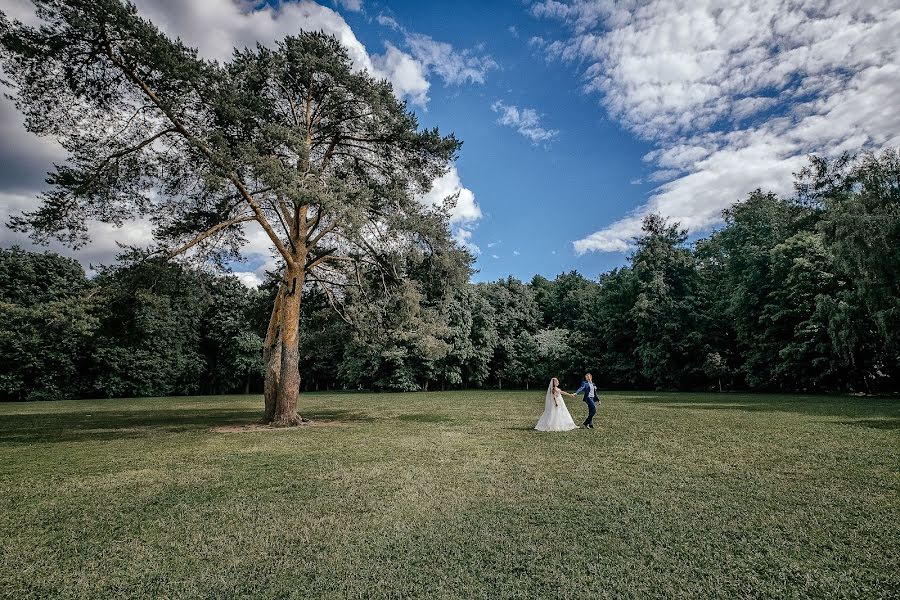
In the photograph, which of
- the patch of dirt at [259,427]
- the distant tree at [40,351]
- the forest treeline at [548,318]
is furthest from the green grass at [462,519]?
the distant tree at [40,351]

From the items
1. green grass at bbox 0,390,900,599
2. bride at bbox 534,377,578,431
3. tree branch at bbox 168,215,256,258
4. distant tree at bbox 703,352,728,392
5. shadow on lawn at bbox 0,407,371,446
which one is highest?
tree branch at bbox 168,215,256,258

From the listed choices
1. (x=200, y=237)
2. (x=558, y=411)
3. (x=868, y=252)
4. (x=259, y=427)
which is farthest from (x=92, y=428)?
(x=868, y=252)

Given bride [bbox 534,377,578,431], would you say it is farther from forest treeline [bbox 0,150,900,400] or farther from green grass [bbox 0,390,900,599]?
forest treeline [bbox 0,150,900,400]

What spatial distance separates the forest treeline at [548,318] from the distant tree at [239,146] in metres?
1.86

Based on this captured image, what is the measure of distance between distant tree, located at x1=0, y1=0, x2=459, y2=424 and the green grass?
23.5ft

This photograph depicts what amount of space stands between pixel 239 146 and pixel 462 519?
507 inches

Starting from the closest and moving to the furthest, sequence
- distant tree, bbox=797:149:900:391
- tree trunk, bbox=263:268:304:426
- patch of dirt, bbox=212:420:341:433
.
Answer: patch of dirt, bbox=212:420:341:433, tree trunk, bbox=263:268:304:426, distant tree, bbox=797:149:900:391

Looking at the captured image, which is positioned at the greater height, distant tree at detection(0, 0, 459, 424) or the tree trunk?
distant tree at detection(0, 0, 459, 424)

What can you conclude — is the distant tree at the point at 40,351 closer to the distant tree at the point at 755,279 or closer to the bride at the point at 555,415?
the bride at the point at 555,415

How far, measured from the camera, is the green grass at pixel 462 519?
14.0 feet

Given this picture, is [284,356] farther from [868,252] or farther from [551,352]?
[551,352]

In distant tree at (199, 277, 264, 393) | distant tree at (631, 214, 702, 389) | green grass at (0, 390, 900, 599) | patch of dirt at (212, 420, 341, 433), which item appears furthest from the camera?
distant tree at (199, 277, 264, 393)

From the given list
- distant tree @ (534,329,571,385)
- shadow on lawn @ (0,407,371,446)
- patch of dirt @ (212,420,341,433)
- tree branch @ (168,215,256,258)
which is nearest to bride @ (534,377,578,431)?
patch of dirt @ (212,420,341,433)

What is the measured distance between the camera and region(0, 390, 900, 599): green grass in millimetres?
4273
